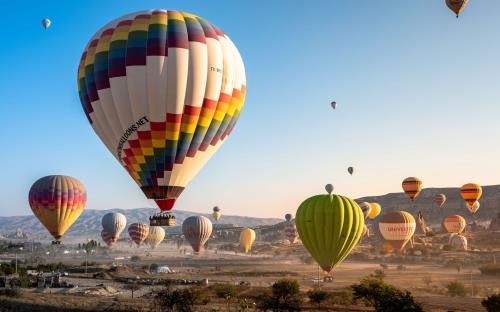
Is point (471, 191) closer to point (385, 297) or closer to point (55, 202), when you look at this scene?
point (385, 297)

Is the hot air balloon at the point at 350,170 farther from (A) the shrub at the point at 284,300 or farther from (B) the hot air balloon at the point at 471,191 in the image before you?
(A) the shrub at the point at 284,300

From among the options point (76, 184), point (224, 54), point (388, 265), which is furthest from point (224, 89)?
point (388, 265)

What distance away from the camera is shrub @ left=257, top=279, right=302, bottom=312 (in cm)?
4016

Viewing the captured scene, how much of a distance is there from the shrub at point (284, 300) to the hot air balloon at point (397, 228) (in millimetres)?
42079

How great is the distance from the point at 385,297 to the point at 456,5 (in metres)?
28.3

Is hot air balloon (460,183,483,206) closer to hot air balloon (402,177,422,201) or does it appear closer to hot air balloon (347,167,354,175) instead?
hot air balloon (402,177,422,201)

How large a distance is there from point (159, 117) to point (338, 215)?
16.9m

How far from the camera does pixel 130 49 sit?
3139cm

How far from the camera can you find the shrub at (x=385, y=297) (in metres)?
33.7

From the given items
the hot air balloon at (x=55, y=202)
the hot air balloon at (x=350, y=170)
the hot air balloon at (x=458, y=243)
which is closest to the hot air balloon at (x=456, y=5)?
the hot air balloon at (x=55, y=202)

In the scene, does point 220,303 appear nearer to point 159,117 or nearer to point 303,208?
point 303,208

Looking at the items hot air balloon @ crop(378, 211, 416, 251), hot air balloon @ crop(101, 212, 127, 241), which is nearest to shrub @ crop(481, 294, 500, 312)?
hot air balloon @ crop(378, 211, 416, 251)

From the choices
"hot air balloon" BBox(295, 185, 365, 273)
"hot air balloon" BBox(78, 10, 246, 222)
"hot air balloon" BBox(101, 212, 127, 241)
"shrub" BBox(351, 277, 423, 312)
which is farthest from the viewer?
"hot air balloon" BBox(101, 212, 127, 241)

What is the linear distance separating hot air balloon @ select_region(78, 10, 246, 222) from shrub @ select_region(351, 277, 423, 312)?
1685 centimetres
